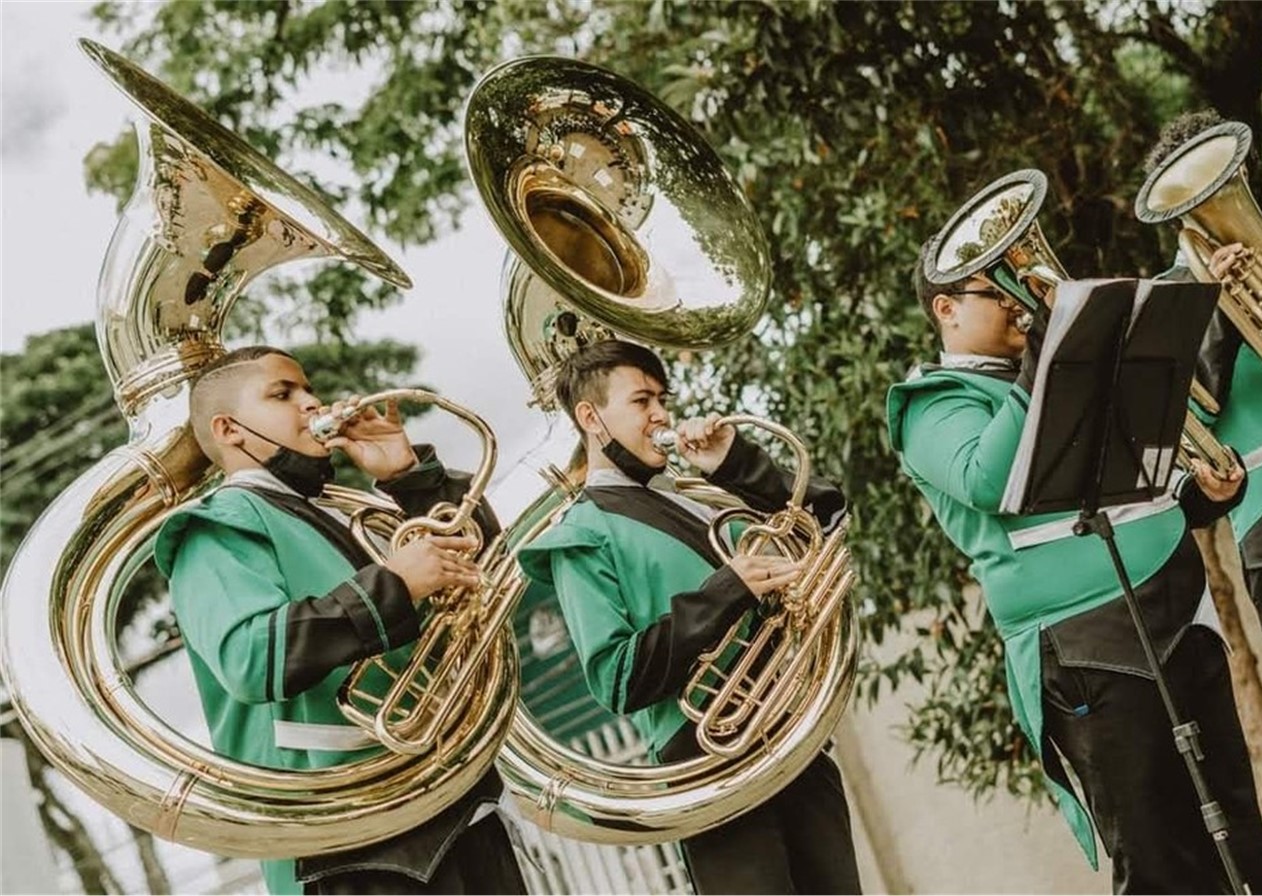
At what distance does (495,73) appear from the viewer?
3.99 meters

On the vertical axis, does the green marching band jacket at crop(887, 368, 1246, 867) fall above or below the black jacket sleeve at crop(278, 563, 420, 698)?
below

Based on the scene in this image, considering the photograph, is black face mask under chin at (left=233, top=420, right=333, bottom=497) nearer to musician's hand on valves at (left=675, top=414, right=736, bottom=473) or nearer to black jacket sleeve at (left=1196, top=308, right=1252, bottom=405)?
musician's hand on valves at (left=675, top=414, right=736, bottom=473)

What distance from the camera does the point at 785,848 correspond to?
3.41 metres

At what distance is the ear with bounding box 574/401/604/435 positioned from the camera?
143 inches

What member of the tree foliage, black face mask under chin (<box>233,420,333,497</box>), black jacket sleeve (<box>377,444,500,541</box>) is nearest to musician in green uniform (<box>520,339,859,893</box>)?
black jacket sleeve (<box>377,444,500,541</box>)

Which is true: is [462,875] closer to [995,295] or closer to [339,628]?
[339,628]

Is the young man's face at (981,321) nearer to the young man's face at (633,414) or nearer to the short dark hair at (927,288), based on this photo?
the short dark hair at (927,288)

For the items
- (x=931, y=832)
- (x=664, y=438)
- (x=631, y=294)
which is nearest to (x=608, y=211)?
(x=631, y=294)

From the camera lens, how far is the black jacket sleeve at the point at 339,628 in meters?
2.85

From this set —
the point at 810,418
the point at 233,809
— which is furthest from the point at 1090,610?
the point at 810,418

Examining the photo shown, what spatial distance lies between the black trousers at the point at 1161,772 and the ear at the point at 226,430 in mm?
1634

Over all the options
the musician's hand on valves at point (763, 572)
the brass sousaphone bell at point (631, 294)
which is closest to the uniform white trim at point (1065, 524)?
the brass sousaphone bell at point (631, 294)

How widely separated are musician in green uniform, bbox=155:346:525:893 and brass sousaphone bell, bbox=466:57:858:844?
39 cm

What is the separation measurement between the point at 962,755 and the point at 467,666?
358 cm
